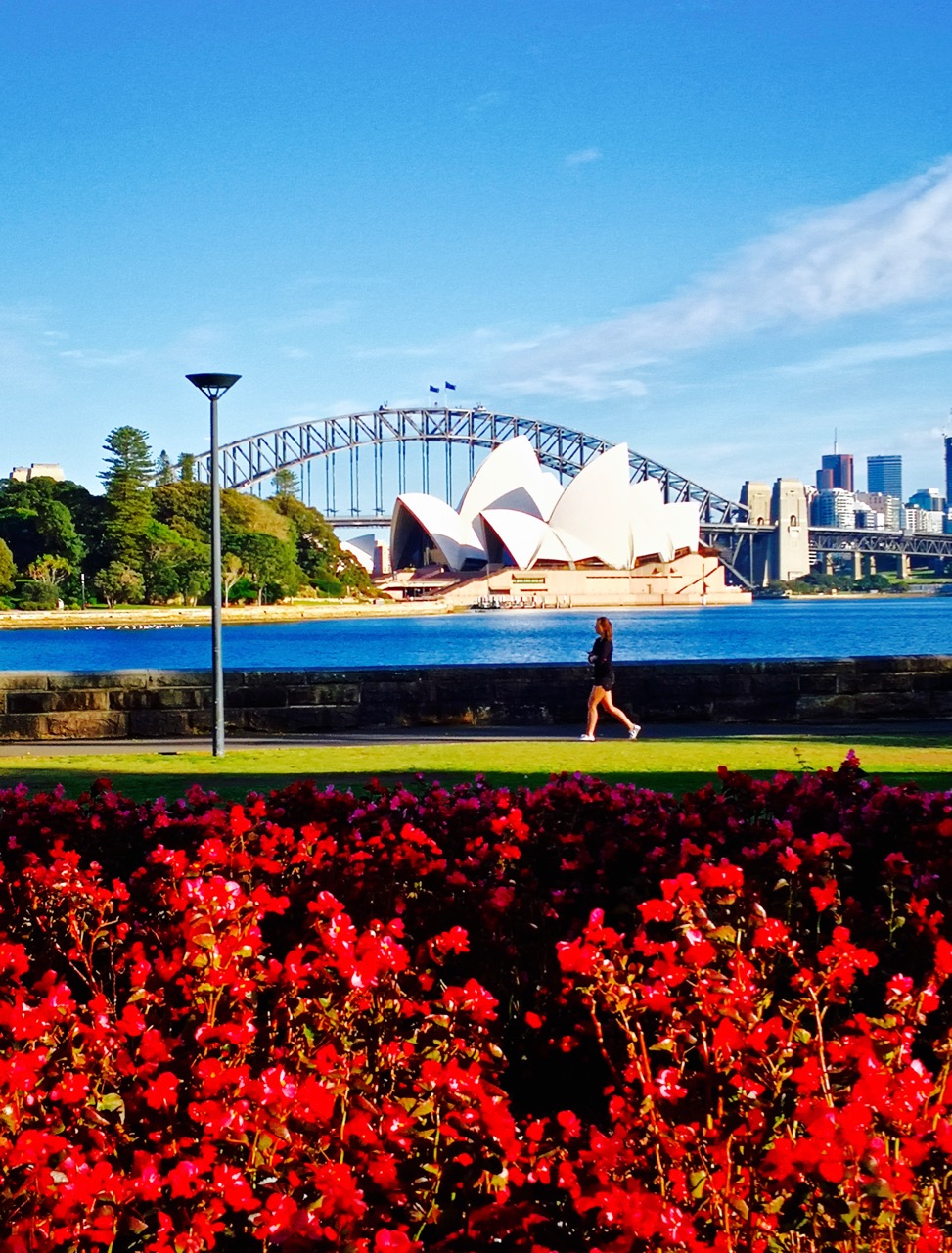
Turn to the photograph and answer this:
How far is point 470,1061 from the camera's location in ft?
7.38

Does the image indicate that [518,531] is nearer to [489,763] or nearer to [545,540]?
[545,540]

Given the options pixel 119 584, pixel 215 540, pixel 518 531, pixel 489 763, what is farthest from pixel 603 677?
pixel 518 531

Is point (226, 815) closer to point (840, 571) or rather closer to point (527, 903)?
point (527, 903)

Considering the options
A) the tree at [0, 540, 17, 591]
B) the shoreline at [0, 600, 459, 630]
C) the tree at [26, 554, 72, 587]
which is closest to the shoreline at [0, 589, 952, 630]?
the shoreline at [0, 600, 459, 630]

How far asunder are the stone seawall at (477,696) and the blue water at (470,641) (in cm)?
1847

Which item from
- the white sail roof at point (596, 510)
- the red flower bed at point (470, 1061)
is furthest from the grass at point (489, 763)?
the white sail roof at point (596, 510)

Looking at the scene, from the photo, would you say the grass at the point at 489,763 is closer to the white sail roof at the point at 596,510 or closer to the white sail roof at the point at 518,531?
the white sail roof at the point at 596,510

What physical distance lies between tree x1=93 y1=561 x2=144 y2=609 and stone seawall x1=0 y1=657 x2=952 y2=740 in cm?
6441

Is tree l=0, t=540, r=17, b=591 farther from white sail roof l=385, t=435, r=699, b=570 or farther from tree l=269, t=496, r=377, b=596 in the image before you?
white sail roof l=385, t=435, r=699, b=570

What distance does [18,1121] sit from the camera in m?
2.01

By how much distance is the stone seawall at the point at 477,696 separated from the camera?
10781mm

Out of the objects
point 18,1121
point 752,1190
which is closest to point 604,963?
point 752,1190

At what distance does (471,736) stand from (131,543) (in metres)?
68.1

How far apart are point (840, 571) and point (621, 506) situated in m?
60.2
